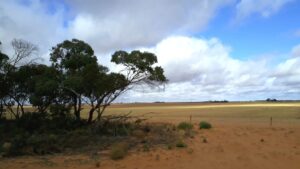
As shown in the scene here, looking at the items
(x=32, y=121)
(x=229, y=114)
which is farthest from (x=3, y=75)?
(x=229, y=114)

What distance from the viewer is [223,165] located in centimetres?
1678

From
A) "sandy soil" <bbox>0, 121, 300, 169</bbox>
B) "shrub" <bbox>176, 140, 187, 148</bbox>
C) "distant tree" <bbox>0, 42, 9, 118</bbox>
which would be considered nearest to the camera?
"sandy soil" <bbox>0, 121, 300, 169</bbox>

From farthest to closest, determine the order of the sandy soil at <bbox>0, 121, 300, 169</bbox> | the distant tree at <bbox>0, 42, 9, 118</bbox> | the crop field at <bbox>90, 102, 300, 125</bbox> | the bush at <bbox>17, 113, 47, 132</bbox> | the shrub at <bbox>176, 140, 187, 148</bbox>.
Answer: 1. the crop field at <bbox>90, 102, 300, 125</bbox>
2. the distant tree at <bbox>0, 42, 9, 118</bbox>
3. the bush at <bbox>17, 113, 47, 132</bbox>
4. the shrub at <bbox>176, 140, 187, 148</bbox>
5. the sandy soil at <bbox>0, 121, 300, 169</bbox>

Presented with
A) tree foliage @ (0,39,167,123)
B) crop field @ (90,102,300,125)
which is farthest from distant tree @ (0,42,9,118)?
crop field @ (90,102,300,125)

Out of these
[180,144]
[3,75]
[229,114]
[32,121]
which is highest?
[3,75]

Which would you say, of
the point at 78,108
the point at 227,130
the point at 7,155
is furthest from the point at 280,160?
the point at 78,108

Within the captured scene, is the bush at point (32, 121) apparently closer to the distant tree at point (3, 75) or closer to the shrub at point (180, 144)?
the distant tree at point (3, 75)

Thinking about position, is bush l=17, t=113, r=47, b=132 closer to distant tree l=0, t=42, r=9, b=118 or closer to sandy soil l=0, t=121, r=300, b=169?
distant tree l=0, t=42, r=9, b=118

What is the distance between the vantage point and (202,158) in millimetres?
18078

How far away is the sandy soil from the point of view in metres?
16.4

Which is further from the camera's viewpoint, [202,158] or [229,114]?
[229,114]

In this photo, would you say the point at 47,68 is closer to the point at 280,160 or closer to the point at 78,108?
the point at 78,108

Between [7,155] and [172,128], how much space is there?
12.1 meters

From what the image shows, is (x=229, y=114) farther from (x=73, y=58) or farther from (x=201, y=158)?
(x=201, y=158)
